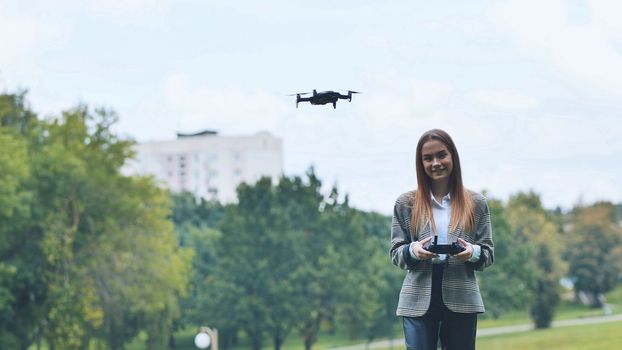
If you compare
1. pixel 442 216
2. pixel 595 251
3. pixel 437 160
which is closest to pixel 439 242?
pixel 442 216

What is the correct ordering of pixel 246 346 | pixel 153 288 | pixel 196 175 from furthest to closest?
pixel 196 175
pixel 246 346
pixel 153 288

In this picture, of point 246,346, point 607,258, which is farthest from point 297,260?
point 607,258

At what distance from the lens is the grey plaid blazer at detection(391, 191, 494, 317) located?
6203 millimetres

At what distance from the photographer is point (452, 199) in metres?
6.34

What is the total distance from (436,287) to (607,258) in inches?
3776

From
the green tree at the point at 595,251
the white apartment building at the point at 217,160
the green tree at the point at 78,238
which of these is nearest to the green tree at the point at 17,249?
the green tree at the point at 78,238

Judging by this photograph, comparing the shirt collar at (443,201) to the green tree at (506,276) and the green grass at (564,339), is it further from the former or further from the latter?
the green tree at (506,276)

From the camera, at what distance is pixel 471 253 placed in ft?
19.9

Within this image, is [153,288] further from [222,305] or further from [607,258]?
[607,258]

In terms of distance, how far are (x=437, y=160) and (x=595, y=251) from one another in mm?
96184

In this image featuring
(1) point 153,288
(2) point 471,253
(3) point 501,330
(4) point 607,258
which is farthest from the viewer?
(4) point 607,258

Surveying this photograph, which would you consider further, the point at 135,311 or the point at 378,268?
the point at 378,268

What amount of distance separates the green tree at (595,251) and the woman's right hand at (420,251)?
94299 millimetres

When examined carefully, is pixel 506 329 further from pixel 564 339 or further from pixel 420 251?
pixel 420 251
